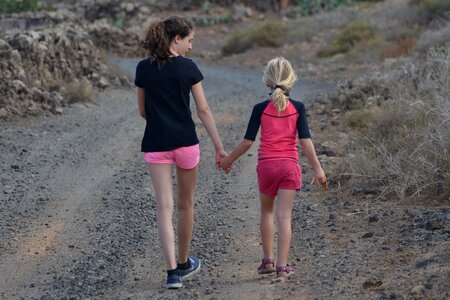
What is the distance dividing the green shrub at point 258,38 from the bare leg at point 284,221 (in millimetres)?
24062

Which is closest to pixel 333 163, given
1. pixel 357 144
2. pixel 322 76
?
pixel 357 144

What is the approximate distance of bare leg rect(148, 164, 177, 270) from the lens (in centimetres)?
679

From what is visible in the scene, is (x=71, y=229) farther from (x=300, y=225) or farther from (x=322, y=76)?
(x=322, y=76)

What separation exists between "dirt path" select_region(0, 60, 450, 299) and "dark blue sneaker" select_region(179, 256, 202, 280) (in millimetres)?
67

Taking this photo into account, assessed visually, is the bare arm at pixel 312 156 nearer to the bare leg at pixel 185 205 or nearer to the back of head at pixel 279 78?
the back of head at pixel 279 78

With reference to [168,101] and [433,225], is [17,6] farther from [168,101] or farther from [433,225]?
[168,101]

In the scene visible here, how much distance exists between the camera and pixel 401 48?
2356 centimetres

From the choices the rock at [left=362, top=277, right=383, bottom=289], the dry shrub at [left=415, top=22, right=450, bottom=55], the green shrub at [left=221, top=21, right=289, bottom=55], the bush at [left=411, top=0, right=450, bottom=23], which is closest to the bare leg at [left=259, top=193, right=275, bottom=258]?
the rock at [left=362, top=277, right=383, bottom=289]

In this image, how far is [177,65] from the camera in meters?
6.70

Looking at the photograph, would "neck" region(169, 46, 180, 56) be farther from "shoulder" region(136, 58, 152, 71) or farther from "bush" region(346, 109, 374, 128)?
"bush" region(346, 109, 374, 128)

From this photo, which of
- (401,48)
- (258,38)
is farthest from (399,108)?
(258,38)

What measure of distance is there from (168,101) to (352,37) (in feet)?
70.5

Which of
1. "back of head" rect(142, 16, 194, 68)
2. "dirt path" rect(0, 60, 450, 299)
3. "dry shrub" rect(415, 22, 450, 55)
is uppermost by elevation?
"back of head" rect(142, 16, 194, 68)

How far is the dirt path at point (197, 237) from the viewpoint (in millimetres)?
6719
